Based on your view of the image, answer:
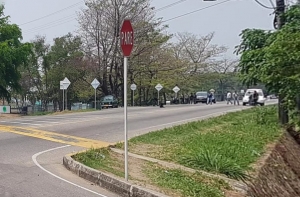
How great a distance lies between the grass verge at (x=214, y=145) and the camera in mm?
9727

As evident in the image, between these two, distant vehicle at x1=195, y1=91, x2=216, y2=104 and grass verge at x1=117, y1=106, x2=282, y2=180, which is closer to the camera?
grass verge at x1=117, y1=106, x2=282, y2=180

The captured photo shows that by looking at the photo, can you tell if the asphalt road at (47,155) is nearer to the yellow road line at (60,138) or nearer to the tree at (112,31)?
the yellow road line at (60,138)

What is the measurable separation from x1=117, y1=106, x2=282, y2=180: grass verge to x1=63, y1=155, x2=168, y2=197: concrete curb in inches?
93.8

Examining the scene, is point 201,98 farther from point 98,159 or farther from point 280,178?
point 280,178

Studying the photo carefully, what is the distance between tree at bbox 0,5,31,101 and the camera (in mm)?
34981

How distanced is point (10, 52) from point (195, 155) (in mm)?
27977

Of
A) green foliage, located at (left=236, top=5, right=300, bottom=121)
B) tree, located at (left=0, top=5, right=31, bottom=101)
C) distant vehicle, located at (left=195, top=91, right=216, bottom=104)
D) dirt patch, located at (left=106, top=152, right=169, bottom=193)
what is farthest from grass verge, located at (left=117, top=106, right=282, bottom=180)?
distant vehicle, located at (left=195, top=91, right=216, bottom=104)

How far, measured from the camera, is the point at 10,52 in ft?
115

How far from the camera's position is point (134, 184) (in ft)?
24.9

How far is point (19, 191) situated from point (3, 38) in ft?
107

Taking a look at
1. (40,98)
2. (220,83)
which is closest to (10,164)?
(40,98)

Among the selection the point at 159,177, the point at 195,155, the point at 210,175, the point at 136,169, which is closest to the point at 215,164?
the point at 210,175

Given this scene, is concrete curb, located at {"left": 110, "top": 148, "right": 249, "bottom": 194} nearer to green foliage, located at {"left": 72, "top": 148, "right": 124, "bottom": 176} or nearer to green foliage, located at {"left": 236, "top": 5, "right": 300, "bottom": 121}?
green foliage, located at {"left": 72, "top": 148, "right": 124, "bottom": 176}

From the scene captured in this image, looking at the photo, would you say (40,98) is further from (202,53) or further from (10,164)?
(10,164)
